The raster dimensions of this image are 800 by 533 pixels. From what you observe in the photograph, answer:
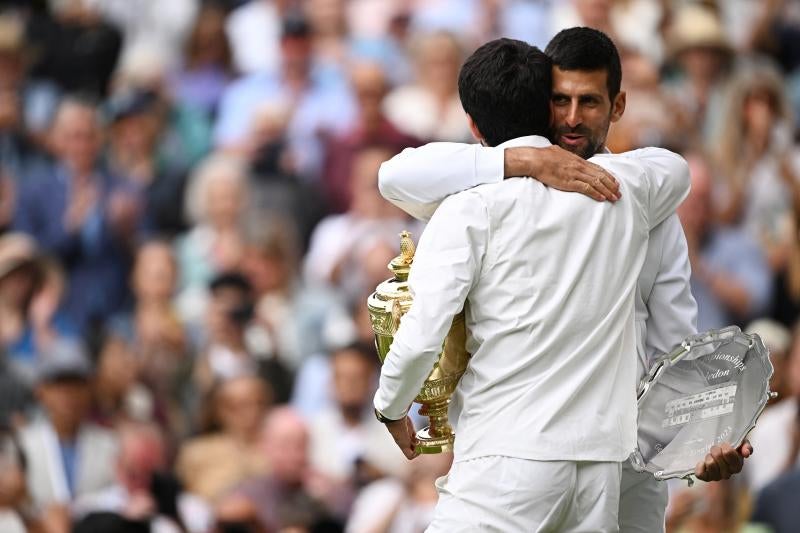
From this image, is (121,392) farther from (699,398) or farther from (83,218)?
(699,398)

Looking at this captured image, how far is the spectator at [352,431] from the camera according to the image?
671cm

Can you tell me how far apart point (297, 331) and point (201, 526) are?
101 cm

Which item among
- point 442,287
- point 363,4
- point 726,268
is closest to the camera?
point 442,287

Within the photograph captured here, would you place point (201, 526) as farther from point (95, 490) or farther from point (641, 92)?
point (641, 92)

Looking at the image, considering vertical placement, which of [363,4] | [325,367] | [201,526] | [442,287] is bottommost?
[201,526]

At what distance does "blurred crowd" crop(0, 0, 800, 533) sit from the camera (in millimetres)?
6836

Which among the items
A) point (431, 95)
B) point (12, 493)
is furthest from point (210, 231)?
point (12, 493)

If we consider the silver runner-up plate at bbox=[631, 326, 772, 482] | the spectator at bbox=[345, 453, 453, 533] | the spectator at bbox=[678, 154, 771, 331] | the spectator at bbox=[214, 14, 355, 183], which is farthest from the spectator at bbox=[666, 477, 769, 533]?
the silver runner-up plate at bbox=[631, 326, 772, 482]

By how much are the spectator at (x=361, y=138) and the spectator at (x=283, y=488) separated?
3.54ft

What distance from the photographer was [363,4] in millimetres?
7344

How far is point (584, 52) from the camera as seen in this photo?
8.82 feet

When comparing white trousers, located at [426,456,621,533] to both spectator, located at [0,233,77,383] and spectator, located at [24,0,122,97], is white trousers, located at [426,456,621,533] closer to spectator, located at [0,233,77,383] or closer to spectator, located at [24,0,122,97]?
spectator, located at [0,233,77,383]

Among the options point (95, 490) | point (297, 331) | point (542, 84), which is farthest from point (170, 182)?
point (542, 84)

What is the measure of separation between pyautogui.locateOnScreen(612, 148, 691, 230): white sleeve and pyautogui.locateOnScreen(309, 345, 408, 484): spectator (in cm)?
403
